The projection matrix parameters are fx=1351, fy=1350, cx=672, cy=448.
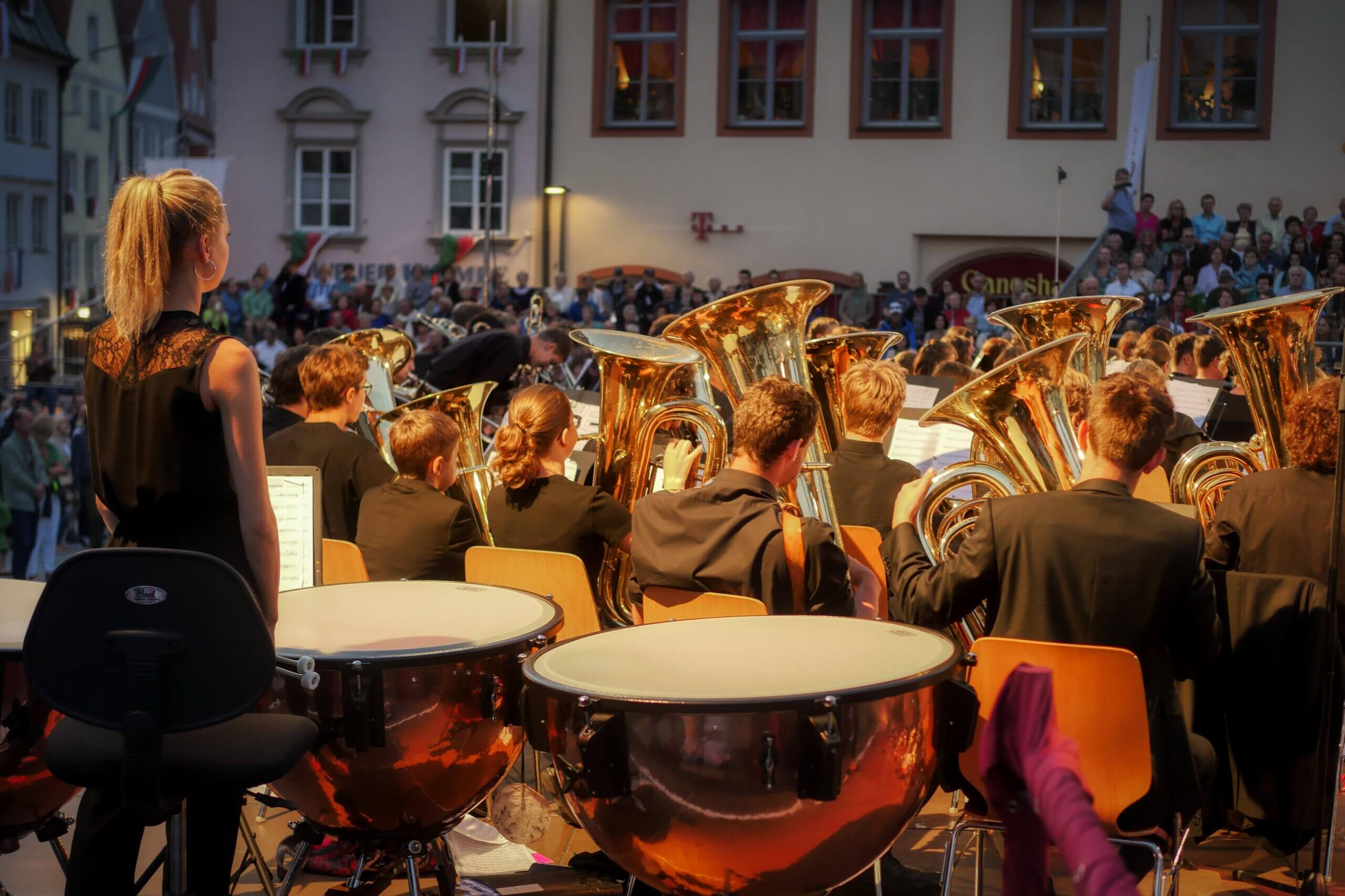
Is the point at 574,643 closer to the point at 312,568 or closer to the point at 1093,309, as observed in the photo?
the point at 312,568

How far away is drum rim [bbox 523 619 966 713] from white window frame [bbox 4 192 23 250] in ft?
89.2

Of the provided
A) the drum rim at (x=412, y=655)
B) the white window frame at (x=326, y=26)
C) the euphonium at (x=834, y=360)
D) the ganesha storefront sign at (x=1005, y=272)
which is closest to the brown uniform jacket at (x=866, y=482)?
the euphonium at (x=834, y=360)

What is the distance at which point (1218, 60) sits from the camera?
18125 millimetres

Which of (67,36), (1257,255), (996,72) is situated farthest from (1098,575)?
(67,36)

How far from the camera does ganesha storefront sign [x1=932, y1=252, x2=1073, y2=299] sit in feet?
60.7

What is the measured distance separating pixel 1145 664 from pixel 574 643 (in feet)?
3.94

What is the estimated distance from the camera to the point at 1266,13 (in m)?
17.8

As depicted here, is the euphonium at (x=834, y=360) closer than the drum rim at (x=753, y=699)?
No

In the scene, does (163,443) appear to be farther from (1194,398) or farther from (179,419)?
(1194,398)

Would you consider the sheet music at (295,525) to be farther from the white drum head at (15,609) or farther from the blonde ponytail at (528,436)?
the blonde ponytail at (528,436)

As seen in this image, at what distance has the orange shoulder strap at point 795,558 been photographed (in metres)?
3.03

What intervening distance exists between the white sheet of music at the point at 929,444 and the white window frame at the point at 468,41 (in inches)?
652

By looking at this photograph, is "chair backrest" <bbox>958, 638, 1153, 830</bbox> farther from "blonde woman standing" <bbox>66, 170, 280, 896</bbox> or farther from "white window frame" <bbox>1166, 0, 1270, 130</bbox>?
"white window frame" <bbox>1166, 0, 1270, 130</bbox>

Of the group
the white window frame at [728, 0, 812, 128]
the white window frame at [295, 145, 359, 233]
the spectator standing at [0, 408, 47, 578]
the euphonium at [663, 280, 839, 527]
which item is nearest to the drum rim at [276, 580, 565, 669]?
the euphonium at [663, 280, 839, 527]
